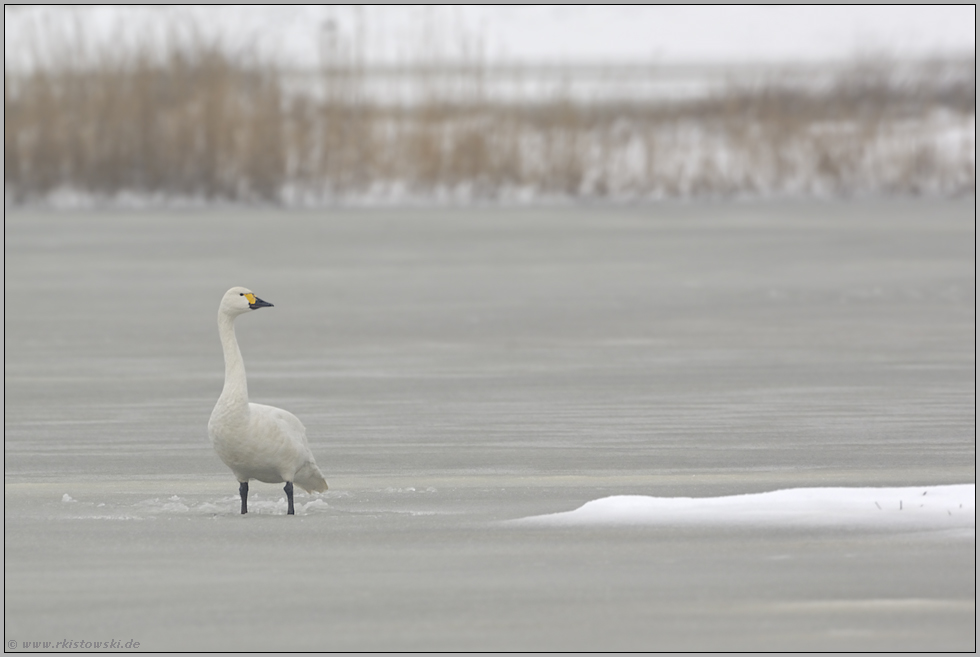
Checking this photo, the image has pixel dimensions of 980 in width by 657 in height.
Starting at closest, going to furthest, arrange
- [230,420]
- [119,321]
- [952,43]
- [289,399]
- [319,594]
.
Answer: [319,594] < [230,420] < [289,399] < [119,321] < [952,43]

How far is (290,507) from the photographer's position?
14.2ft

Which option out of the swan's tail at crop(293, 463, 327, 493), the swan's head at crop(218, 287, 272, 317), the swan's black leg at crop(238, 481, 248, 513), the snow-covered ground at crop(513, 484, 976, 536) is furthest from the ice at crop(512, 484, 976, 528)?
the swan's head at crop(218, 287, 272, 317)

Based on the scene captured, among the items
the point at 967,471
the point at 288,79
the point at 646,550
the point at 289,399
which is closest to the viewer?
the point at 646,550

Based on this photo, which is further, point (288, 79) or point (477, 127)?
point (288, 79)

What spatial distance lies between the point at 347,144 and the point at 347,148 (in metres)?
0.06

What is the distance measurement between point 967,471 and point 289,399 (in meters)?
2.67

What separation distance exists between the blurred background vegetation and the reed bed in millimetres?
20

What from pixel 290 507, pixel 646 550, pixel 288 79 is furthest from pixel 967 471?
pixel 288 79

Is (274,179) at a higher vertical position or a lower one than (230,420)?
lower

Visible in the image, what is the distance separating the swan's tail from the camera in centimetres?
438

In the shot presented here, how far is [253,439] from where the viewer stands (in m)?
4.18

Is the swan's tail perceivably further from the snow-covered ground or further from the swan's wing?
the snow-covered ground

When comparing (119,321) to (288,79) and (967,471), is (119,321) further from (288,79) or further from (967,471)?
(288,79)

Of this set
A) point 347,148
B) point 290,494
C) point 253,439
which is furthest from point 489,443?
point 347,148
